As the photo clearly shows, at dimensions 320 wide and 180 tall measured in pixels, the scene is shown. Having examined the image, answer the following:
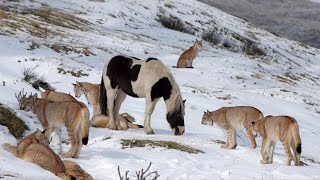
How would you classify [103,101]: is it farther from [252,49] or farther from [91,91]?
[252,49]

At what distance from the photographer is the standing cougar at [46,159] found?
858 centimetres

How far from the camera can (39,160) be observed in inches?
345

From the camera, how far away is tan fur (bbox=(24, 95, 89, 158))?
10242 mm

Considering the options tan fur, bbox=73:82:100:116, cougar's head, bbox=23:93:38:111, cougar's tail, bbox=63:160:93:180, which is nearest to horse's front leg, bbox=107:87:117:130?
tan fur, bbox=73:82:100:116

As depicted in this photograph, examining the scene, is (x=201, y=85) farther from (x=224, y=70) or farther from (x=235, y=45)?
(x=235, y=45)

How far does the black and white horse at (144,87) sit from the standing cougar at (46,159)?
231 inches

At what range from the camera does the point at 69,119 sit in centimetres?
1038

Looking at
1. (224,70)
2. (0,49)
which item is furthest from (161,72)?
(224,70)

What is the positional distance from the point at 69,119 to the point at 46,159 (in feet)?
5.88

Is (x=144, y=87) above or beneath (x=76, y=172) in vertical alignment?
above

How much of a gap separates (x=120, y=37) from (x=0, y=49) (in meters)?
15.1

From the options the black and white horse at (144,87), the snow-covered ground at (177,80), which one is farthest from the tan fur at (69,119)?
the black and white horse at (144,87)

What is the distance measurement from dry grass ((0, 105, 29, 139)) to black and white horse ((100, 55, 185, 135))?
348 cm

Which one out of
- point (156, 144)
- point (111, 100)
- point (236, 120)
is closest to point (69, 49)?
point (111, 100)
